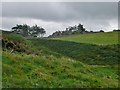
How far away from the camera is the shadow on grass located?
5269 cm

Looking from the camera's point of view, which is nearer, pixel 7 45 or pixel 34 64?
pixel 34 64

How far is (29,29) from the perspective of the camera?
177 metres

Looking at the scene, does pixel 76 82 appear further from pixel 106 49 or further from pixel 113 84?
pixel 106 49

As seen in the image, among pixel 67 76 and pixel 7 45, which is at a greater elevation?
pixel 7 45

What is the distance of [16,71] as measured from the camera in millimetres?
27172

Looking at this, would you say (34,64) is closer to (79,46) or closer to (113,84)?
(113,84)

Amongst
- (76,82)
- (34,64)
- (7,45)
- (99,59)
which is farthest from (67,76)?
(99,59)

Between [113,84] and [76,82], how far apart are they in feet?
12.8

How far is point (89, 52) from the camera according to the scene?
6200 centimetres

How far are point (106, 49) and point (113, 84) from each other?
3629cm

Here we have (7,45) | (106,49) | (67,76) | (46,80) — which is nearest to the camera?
(46,80)

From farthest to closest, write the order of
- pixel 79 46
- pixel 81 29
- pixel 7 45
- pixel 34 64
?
pixel 81 29
pixel 79 46
pixel 7 45
pixel 34 64

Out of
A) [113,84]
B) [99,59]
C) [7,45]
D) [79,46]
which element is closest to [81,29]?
[79,46]

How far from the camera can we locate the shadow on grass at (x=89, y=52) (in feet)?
173
